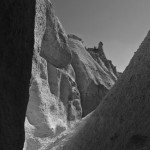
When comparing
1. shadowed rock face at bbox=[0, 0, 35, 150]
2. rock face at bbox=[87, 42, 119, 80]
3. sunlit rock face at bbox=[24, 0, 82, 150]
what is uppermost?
rock face at bbox=[87, 42, 119, 80]

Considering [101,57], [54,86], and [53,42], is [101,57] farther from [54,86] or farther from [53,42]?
[54,86]

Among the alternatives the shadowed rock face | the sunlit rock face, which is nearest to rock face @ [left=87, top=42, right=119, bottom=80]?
the sunlit rock face

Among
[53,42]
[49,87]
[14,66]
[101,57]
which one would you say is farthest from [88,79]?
[14,66]

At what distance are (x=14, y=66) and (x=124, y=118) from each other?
8249 millimetres

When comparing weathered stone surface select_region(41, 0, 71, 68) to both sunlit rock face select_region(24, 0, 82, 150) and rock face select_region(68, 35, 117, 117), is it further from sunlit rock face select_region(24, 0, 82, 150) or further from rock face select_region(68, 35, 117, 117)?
rock face select_region(68, 35, 117, 117)

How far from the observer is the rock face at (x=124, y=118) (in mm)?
12760

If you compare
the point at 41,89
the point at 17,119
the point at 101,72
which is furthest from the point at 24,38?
the point at 101,72

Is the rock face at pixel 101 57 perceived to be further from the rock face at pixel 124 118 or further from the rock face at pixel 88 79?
the rock face at pixel 124 118

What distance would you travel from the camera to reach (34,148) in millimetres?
20984

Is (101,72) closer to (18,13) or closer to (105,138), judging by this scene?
(105,138)

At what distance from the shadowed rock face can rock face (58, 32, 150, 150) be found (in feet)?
18.6

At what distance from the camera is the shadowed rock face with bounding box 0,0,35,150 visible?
5.88m

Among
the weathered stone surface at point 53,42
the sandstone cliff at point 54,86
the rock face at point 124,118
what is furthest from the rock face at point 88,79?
the rock face at point 124,118

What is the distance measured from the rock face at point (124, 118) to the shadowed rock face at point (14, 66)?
568cm
